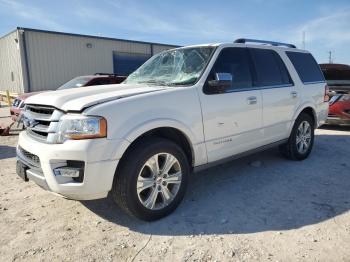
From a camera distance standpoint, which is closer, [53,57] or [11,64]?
[53,57]

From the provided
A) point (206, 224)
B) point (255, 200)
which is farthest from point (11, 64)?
point (206, 224)

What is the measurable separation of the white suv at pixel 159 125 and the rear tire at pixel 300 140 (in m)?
0.40

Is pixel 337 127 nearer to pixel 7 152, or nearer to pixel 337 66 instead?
pixel 337 66

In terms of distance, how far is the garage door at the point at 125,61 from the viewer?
74.8ft

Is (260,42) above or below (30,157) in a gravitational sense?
above

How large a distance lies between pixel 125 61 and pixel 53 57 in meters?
5.39

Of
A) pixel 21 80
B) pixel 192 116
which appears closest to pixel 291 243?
pixel 192 116

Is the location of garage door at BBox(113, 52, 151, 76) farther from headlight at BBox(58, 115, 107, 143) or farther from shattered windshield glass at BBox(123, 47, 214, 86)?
headlight at BBox(58, 115, 107, 143)

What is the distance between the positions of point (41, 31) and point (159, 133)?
1736cm

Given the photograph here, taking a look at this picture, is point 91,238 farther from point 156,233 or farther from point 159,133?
point 159,133

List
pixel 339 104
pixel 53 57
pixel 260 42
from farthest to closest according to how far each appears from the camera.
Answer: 1. pixel 53 57
2. pixel 339 104
3. pixel 260 42

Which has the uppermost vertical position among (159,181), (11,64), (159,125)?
(11,64)

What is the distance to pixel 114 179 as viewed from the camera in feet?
10.8

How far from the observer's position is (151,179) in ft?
11.4
